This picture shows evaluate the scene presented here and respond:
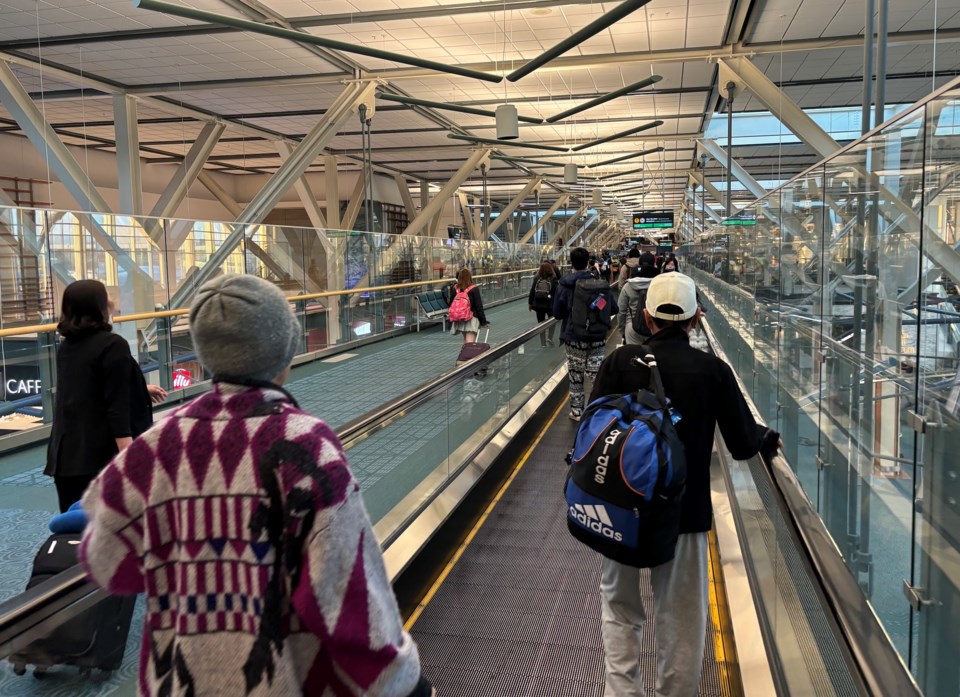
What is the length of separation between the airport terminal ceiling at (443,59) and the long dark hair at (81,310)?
6.39 meters

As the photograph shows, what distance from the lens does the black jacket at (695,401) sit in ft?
9.49

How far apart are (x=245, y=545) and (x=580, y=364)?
6890mm

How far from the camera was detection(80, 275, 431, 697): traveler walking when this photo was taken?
1.35 meters

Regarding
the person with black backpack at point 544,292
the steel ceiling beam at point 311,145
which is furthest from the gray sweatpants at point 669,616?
the steel ceiling beam at point 311,145

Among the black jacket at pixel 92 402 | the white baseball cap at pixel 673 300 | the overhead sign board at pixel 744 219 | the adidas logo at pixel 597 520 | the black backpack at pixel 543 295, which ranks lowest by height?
the adidas logo at pixel 597 520

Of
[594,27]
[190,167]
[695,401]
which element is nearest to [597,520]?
[695,401]

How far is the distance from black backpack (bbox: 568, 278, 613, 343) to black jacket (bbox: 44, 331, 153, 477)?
Answer: 189 inches

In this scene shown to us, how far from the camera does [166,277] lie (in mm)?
11008

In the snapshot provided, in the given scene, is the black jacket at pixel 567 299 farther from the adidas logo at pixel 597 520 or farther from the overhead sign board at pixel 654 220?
the overhead sign board at pixel 654 220

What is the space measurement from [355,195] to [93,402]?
2490cm

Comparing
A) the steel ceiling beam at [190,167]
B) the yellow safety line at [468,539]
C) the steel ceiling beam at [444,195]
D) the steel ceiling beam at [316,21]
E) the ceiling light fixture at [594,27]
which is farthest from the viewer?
the steel ceiling beam at [444,195]

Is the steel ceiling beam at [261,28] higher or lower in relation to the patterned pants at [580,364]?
higher

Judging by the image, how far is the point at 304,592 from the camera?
1.33 meters

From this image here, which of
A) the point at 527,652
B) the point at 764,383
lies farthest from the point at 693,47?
the point at 527,652
